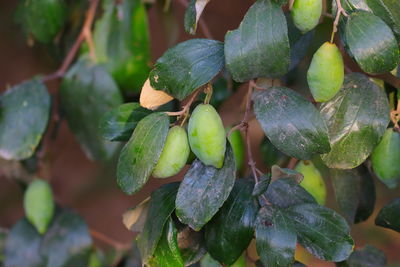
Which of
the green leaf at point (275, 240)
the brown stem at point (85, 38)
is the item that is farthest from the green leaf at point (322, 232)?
the brown stem at point (85, 38)

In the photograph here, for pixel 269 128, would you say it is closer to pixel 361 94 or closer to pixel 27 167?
pixel 361 94

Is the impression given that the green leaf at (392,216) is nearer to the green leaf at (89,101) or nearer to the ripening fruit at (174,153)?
the ripening fruit at (174,153)

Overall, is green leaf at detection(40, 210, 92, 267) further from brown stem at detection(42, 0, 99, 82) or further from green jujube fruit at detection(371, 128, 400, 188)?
green jujube fruit at detection(371, 128, 400, 188)

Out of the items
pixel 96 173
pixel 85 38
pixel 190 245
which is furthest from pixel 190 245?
pixel 96 173

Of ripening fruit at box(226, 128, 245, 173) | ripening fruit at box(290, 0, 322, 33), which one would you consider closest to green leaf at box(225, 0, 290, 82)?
ripening fruit at box(290, 0, 322, 33)

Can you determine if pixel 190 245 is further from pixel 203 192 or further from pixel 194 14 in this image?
pixel 194 14
